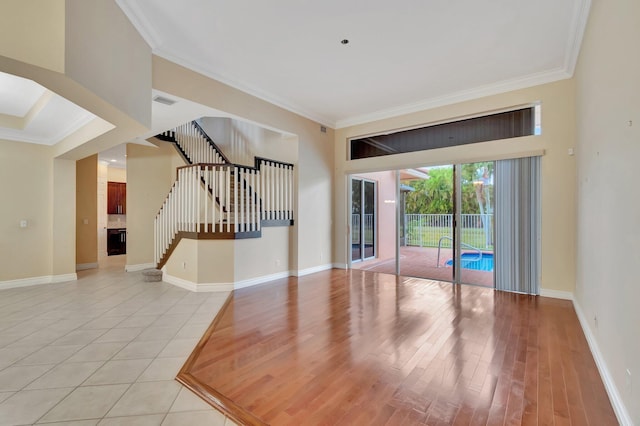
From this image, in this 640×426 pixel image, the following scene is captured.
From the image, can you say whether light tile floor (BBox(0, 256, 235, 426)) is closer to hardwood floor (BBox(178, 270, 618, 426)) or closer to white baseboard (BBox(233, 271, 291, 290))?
hardwood floor (BBox(178, 270, 618, 426))

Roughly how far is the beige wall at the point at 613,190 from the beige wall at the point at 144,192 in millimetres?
7768

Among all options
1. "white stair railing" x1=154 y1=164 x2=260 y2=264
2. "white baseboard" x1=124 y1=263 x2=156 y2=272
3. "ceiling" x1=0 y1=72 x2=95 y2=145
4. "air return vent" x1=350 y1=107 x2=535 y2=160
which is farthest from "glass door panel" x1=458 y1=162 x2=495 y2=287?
"white baseboard" x1=124 y1=263 x2=156 y2=272

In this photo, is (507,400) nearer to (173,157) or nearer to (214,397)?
(214,397)

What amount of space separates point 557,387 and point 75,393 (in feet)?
12.0

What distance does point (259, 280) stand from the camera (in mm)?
5531

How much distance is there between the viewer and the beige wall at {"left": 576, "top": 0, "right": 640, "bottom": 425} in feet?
5.77

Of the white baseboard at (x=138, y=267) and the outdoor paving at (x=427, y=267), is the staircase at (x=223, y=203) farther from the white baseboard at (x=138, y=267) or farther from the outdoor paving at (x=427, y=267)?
the outdoor paving at (x=427, y=267)

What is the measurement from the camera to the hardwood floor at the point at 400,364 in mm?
1943

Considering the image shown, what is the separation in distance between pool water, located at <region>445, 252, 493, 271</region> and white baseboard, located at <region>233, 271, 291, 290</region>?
350 centimetres

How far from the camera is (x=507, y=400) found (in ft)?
6.71

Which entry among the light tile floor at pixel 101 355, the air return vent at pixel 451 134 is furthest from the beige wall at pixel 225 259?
the air return vent at pixel 451 134

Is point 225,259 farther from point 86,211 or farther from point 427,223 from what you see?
point 86,211

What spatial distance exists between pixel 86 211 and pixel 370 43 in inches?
315

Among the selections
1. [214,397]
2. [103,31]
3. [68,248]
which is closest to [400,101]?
[103,31]
